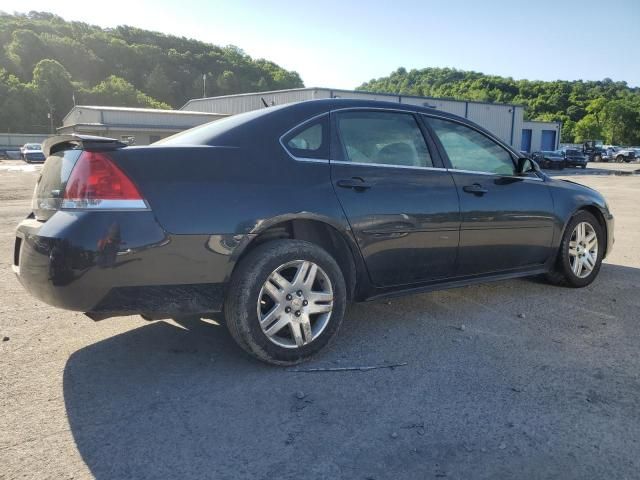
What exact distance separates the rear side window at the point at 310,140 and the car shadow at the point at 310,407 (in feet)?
4.23

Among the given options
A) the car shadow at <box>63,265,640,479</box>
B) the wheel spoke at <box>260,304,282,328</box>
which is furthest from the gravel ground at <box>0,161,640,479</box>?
the wheel spoke at <box>260,304,282,328</box>

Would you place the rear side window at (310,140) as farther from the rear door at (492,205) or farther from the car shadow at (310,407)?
the car shadow at (310,407)

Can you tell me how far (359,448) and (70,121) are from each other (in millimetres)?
67043

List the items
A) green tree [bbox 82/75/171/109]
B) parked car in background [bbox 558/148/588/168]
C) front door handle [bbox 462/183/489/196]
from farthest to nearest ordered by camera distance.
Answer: green tree [bbox 82/75/171/109], parked car in background [bbox 558/148/588/168], front door handle [bbox 462/183/489/196]

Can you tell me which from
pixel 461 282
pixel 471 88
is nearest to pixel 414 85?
pixel 471 88

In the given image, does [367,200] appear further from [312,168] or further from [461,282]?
[461,282]

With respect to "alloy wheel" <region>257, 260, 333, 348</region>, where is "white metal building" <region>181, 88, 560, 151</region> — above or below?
above

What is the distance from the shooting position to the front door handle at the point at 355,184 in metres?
3.44

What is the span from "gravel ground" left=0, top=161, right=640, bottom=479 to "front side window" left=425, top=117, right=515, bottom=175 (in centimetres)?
118

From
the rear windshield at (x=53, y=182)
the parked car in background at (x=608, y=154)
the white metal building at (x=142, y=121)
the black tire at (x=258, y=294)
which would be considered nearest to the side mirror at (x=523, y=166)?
the black tire at (x=258, y=294)

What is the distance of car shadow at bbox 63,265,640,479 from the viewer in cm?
227

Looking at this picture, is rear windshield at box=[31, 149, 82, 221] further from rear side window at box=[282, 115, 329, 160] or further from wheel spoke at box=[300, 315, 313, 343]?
wheel spoke at box=[300, 315, 313, 343]

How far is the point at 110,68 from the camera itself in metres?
122

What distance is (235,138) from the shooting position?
3.21m
